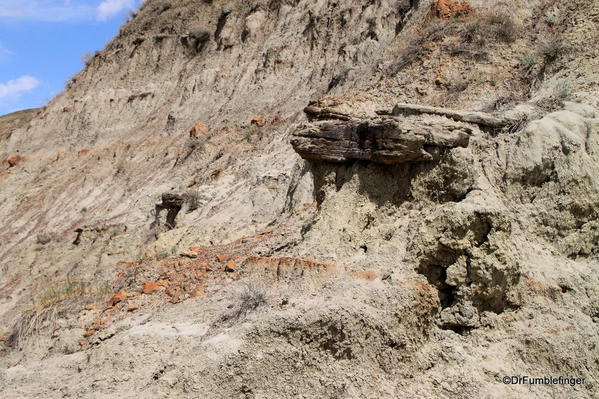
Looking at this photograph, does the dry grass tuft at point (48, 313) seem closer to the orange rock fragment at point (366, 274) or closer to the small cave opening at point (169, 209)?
the orange rock fragment at point (366, 274)

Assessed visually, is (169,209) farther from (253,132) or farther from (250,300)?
(250,300)

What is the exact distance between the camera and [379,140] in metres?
Result: 6.86

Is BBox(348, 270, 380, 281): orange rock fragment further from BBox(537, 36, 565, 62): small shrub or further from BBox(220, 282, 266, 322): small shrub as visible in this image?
BBox(537, 36, 565, 62): small shrub

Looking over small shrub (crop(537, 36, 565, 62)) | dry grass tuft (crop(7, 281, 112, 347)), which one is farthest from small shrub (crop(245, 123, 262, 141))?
dry grass tuft (crop(7, 281, 112, 347))

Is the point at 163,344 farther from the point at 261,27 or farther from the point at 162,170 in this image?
the point at 261,27

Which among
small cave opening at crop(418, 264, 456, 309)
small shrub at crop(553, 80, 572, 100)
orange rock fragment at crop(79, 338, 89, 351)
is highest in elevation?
small shrub at crop(553, 80, 572, 100)

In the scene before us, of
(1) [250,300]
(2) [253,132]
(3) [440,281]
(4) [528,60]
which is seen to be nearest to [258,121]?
(2) [253,132]

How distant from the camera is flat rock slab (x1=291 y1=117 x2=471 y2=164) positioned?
6.76 meters

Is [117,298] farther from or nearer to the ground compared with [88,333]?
farther from the ground

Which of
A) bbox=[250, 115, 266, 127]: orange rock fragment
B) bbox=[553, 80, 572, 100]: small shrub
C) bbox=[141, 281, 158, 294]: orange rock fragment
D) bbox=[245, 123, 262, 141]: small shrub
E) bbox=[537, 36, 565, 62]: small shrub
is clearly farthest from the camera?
bbox=[250, 115, 266, 127]: orange rock fragment

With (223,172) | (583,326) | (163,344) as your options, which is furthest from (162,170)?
(583,326)

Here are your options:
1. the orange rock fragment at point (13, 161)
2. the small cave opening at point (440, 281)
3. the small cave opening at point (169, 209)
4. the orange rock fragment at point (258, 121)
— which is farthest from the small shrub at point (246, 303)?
the orange rock fragment at point (13, 161)

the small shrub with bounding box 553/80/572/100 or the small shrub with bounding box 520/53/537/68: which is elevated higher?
the small shrub with bounding box 520/53/537/68

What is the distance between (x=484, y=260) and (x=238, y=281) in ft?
8.67
